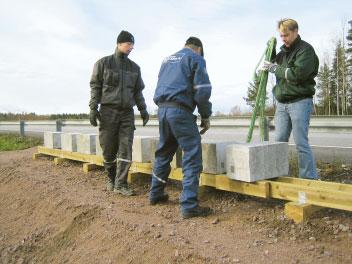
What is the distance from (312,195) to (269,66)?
1859 mm

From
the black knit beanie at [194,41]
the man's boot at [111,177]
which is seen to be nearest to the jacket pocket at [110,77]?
the man's boot at [111,177]

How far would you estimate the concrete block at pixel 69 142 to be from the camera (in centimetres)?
896

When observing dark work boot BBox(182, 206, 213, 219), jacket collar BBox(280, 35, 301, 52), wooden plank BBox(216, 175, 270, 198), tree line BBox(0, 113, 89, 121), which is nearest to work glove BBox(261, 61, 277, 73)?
jacket collar BBox(280, 35, 301, 52)

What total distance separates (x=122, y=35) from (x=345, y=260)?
422 cm

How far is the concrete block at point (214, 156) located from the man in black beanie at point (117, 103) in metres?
1.34

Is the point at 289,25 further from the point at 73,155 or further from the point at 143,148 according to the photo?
the point at 73,155

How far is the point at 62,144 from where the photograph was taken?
9508 mm

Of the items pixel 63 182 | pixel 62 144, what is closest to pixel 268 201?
pixel 63 182

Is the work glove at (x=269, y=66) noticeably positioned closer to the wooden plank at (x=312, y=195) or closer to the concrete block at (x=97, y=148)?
the wooden plank at (x=312, y=195)

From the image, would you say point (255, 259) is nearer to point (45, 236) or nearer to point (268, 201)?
point (268, 201)

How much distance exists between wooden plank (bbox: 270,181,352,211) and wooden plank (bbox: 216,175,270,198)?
0.26 ft

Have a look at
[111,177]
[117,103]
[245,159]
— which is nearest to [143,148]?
[111,177]

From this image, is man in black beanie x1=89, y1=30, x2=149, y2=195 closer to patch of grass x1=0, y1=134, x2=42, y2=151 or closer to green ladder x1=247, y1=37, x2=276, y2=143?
green ladder x1=247, y1=37, x2=276, y2=143

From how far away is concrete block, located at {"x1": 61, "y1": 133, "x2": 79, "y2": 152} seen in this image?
896cm
